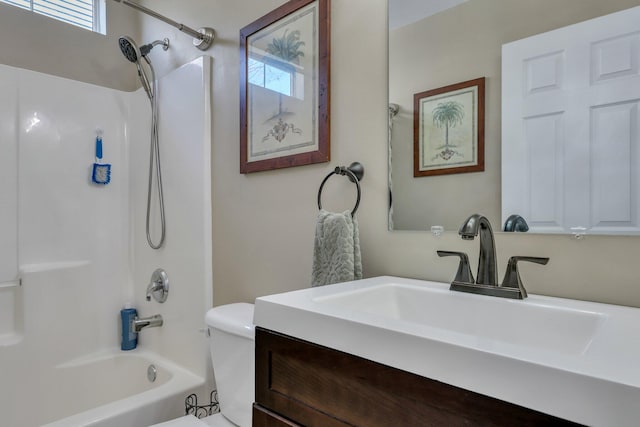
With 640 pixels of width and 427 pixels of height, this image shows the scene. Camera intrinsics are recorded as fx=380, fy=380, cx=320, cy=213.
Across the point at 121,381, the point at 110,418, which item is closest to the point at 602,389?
Answer: the point at 110,418

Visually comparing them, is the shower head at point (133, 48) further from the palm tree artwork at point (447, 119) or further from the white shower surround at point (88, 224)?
the palm tree artwork at point (447, 119)

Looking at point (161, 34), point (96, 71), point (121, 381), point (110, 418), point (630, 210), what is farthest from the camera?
point (96, 71)

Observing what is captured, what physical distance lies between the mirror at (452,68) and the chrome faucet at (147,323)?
144 centimetres

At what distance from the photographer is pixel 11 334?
1877 mm

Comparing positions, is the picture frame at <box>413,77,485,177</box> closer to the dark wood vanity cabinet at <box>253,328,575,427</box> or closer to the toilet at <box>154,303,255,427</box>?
the dark wood vanity cabinet at <box>253,328,575,427</box>

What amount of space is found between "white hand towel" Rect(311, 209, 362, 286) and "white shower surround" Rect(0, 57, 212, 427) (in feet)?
2.64

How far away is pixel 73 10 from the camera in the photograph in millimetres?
2266

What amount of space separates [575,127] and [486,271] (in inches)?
14.7

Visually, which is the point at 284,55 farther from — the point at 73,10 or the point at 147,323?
the point at 73,10

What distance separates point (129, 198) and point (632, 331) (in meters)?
2.39

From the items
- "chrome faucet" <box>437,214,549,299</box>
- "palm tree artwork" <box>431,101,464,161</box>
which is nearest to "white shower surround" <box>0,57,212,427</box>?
"palm tree artwork" <box>431,101,464,161</box>

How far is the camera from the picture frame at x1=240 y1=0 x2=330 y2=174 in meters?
1.31

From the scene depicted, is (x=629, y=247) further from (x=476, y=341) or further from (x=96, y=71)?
(x=96, y=71)

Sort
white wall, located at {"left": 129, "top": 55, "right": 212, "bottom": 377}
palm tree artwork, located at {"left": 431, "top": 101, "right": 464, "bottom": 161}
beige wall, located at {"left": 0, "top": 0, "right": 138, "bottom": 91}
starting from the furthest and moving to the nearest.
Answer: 1. beige wall, located at {"left": 0, "top": 0, "right": 138, "bottom": 91}
2. white wall, located at {"left": 129, "top": 55, "right": 212, "bottom": 377}
3. palm tree artwork, located at {"left": 431, "top": 101, "right": 464, "bottom": 161}
